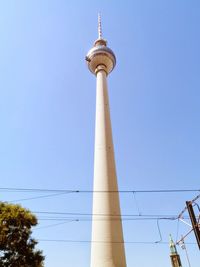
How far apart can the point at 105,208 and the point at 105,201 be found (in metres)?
0.81

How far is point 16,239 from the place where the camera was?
21047mm

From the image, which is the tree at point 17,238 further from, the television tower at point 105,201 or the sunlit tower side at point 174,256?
the sunlit tower side at point 174,256

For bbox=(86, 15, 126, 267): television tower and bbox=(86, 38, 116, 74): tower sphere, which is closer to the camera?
bbox=(86, 15, 126, 267): television tower

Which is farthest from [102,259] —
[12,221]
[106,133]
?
[106,133]

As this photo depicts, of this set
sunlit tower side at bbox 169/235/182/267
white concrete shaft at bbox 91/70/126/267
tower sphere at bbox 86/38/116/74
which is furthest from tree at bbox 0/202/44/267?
sunlit tower side at bbox 169/235/182/267

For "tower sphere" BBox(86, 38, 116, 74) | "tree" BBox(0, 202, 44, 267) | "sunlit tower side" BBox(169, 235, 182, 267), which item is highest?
"tower sphere" BBox(86, 38, 116, 74)

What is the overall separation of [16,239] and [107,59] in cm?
3829

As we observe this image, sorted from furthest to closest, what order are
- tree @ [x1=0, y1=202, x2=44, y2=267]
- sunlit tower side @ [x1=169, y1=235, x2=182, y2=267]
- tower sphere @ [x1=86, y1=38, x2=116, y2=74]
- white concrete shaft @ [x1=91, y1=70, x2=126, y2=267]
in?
sunlit tower side @ [x1=169, y1=235, x2=182, y2=267] → tower sphere @ [x1=86, y1=38, x2=116, y2=74] → white concrete shaft @ [x1=91, y1=70, x2=126, y2=267] → tree @ [x1=0, y1=202, x2=44, y2=267]

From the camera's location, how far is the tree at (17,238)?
797 inches

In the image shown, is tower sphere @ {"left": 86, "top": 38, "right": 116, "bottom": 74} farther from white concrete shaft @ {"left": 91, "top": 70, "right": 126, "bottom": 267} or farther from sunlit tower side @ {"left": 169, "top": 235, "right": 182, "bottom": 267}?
sunlit tower side @ {"left": 169, "top": 235, "right": 182, "bottom": 267}

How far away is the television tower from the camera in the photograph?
2531cm

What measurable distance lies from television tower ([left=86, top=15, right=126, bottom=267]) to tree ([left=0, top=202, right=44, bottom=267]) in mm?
6561

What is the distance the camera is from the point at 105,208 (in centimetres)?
2856

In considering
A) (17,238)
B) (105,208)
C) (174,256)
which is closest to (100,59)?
(105,208)
